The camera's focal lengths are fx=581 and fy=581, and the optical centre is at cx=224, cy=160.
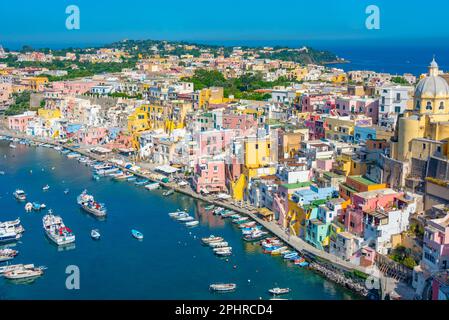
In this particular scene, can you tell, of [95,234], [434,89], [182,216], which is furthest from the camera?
[182,216]

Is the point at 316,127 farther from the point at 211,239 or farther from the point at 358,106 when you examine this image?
the point at 211,239

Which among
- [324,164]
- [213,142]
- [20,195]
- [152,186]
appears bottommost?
[20,195]

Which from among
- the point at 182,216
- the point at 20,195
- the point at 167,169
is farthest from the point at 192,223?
the point at 20,195

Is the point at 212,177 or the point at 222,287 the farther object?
the point at 212,177

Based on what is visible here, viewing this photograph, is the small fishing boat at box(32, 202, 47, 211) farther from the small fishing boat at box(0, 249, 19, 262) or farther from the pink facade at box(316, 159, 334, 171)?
the pink facade at box(316, 159, 334, 171)

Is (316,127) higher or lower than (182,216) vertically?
higher
